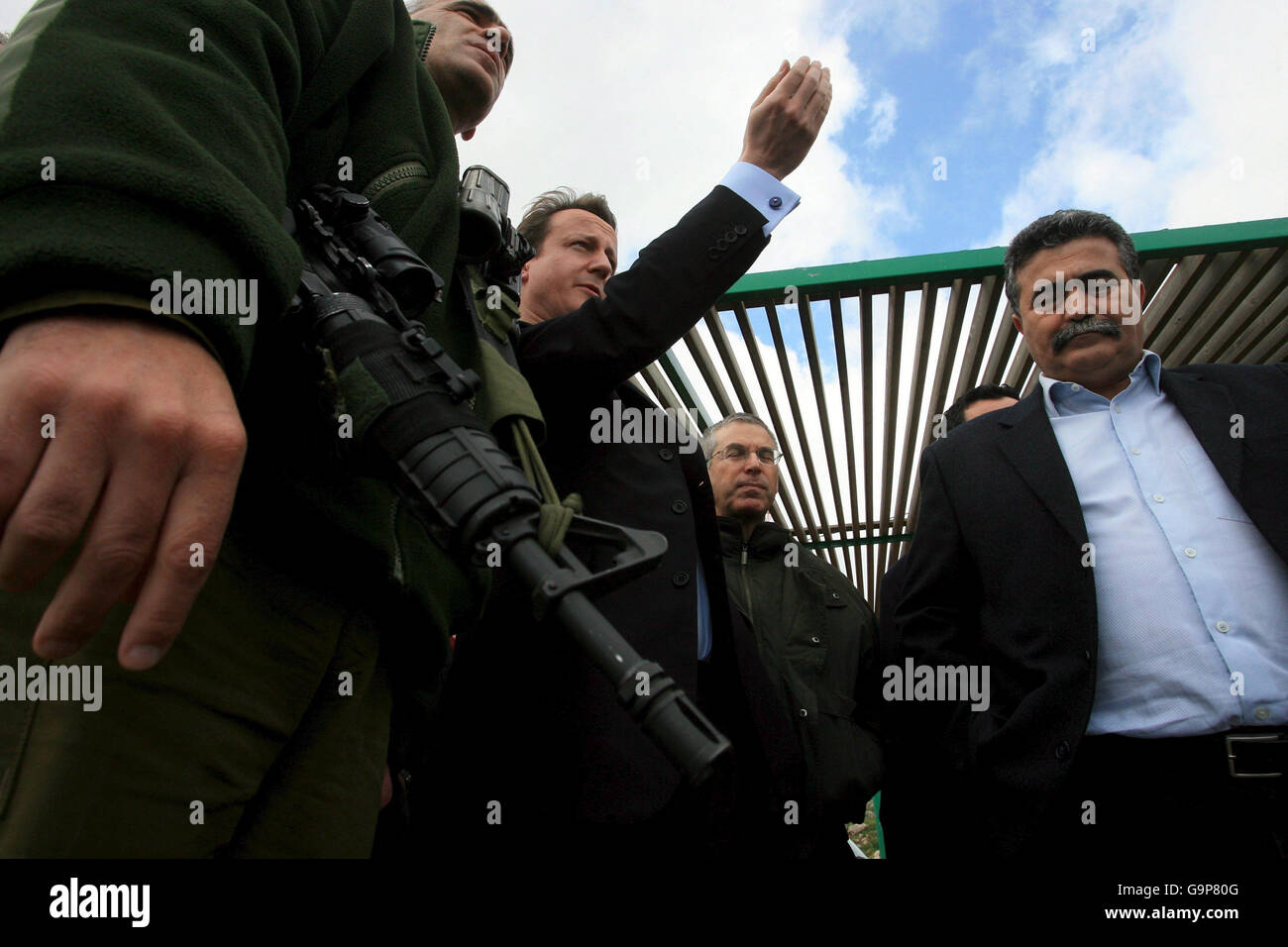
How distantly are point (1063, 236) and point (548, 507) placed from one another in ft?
9.26

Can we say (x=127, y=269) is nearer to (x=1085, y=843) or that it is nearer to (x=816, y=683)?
(x=1085, y=843)

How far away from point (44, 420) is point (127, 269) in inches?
6.7

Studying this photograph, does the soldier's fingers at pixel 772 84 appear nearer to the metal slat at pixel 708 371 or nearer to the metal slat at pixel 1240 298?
the metal slat at pixel 708 371

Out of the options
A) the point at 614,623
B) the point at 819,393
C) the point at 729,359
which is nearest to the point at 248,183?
the point at 614,623

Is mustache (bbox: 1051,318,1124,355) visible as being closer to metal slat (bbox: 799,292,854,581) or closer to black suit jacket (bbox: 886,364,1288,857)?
black suit jacket (bbox: 886,364,1288,857)

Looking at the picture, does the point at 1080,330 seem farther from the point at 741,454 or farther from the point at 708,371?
the point at 708,371

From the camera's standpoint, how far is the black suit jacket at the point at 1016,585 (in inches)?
84.4

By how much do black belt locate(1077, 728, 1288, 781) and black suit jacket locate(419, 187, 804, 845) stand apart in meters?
0.89

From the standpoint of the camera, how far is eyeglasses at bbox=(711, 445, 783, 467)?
438 cm

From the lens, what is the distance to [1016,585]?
7.79 ft
